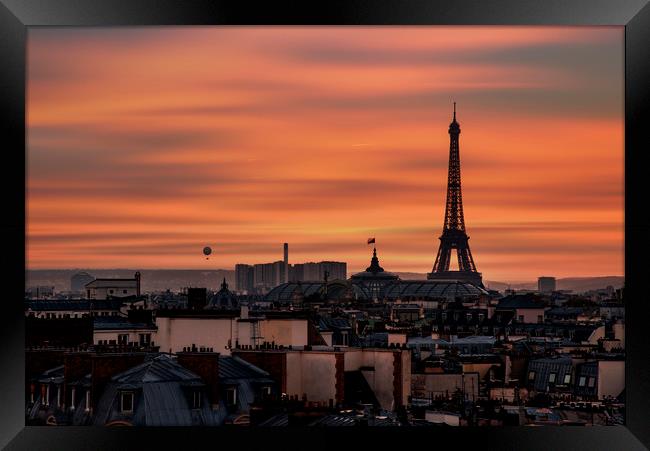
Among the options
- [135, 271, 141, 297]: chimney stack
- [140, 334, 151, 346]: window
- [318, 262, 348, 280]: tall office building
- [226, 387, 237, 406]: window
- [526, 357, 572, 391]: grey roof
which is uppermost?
[318, 262, 348, 280]: tall office building

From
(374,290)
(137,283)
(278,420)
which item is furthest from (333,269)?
(278,420)

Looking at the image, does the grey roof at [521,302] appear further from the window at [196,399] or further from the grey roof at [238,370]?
the window at [196,399]

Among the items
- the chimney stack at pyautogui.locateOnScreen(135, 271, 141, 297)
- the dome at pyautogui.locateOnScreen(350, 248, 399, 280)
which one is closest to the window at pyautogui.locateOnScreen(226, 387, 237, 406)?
the chimney stack at pyautogui.locateOnScreen(135, 271, 141, 297)

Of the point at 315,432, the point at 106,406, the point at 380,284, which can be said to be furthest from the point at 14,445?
the point at 380,284

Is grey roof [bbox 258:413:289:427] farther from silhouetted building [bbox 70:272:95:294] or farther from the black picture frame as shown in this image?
silhouetted building [bbox 70:272:95:294]

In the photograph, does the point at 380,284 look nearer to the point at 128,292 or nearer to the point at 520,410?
the point at 128,292

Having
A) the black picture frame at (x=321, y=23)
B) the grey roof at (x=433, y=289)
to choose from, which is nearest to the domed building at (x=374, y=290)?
the grey roof at (x=433, y=289)
